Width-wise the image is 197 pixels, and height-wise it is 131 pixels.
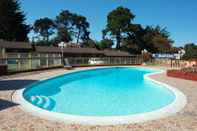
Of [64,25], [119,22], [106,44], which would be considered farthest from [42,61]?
[64,25]

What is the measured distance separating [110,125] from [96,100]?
4572mm

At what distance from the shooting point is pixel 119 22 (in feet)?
163

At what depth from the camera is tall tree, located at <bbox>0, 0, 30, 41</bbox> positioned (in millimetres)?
42969

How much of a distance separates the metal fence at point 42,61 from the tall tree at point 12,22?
22.7m

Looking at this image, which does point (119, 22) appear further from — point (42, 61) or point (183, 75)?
point (183, 75)

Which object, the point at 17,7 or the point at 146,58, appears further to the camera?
the point at 17,7

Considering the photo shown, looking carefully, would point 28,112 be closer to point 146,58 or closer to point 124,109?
point 124,109

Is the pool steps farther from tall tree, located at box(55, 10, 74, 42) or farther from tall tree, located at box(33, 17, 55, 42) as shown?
tall tree, located at box(33, 17, 55, 42)

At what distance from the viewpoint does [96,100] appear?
973 cm

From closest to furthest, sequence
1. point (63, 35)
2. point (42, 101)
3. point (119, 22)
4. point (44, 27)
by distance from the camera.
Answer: point (42, 101) → point (119, 22) → point (63, 35) → point (44, 27)

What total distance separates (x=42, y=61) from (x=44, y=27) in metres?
41.8

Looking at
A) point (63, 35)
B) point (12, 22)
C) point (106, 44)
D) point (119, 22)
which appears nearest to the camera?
point (12, 22)

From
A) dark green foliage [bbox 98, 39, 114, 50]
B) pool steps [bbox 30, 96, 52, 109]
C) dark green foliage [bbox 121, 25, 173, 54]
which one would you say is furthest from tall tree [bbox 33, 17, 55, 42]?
pool steps [bbox 30, 96, 52, 109]

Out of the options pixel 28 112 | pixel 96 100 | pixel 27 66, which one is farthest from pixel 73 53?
pixel 28 112
